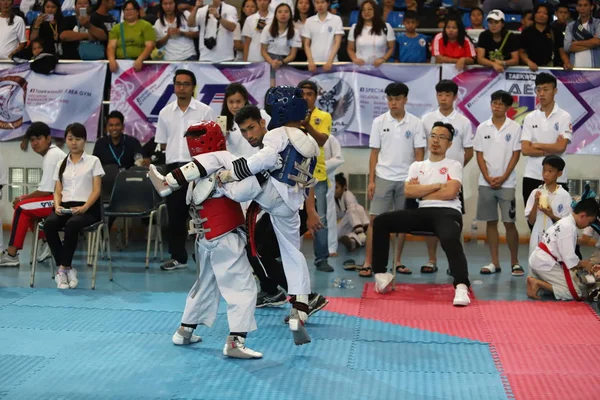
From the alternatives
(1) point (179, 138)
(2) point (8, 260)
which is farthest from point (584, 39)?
(2) point (8, 260)

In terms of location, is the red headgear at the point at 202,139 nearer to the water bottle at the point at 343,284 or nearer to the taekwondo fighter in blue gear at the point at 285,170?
the taekwondo fighter in blue gear at the point at 285,170

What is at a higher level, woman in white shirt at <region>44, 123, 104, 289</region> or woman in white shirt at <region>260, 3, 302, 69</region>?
woman in white shirt at <region>260, 3, 302, 69</region>

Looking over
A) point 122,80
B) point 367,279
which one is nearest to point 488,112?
point 367,279

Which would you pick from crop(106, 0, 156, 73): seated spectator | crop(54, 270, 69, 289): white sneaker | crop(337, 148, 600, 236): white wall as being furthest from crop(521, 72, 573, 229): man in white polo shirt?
crop(106, 0, 156, 73): seated spectator

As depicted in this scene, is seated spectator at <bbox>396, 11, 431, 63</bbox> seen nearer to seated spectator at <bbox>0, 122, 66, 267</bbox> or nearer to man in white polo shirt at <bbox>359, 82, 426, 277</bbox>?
man in white polo shirt at <bbox>359, 82, 426, 277</bbox>

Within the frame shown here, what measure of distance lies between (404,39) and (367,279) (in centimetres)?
377

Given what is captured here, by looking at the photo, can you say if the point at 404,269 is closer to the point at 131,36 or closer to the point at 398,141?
the point at 398,141

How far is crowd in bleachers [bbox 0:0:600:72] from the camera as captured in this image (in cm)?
1006

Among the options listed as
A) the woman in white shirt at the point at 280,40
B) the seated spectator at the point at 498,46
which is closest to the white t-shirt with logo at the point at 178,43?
the woman in white shirt at the point at 280,40

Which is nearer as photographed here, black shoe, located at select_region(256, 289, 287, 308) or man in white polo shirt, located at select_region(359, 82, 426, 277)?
black shoe, located at select_region(256, 289, 287, 308)

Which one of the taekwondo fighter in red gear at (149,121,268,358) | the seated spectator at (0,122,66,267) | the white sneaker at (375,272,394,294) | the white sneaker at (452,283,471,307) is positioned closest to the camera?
the taekwondo fighter in red gear at (149,121,268,358)

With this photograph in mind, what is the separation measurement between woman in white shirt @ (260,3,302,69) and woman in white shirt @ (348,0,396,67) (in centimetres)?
73

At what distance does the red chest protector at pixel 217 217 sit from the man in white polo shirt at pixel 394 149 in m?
3.23

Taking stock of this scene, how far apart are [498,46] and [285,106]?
5.50 meters
